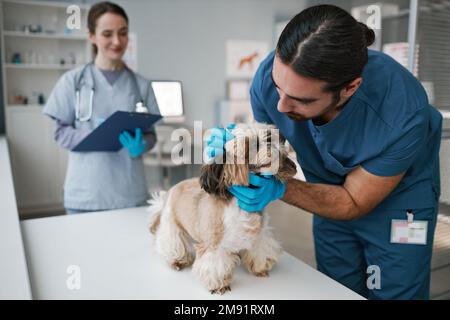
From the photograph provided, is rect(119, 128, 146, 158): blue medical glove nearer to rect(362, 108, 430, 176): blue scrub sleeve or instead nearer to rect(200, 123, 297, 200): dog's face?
rect(200, 123, 297, 200): dog's face

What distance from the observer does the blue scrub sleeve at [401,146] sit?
1.16 meters

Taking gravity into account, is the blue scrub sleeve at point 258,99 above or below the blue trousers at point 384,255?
above

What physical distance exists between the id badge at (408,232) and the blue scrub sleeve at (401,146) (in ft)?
0.83

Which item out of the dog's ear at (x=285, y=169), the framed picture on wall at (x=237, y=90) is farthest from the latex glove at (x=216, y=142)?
the framed picture on wall at (x=237, y=90)

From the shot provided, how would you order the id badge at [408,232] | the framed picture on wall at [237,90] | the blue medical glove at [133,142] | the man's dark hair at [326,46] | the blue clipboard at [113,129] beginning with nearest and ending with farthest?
the man's dark hair at [326,46] < the id badge at [408,232] < the blue clipboard at [113,129] < the blue medical glove at [133,142] < the framed picture on wall at [237,90]

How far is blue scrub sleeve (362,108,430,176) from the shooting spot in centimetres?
116

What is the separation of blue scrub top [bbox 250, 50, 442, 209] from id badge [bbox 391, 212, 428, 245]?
0.05 metres

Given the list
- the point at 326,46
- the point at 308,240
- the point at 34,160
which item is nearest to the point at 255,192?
the point at 326,46

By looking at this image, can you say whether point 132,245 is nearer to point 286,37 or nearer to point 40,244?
point 40,244

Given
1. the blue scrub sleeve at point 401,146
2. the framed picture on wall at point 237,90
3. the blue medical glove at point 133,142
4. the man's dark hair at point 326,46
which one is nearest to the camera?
the man's dark hair at point 326,46

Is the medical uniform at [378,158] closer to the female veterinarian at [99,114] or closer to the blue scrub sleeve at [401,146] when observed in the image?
the blue scrub sleeve at [401,146]

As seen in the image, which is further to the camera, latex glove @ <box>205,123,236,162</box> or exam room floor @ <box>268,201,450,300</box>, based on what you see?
exam room floor @ <box>268,201,450,300</box>

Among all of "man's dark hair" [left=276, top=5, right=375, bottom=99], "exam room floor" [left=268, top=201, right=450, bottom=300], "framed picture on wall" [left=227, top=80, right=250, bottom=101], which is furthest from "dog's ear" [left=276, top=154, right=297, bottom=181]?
"framed picture on wall" [left=227, top=80, right=250, bottom=101]
